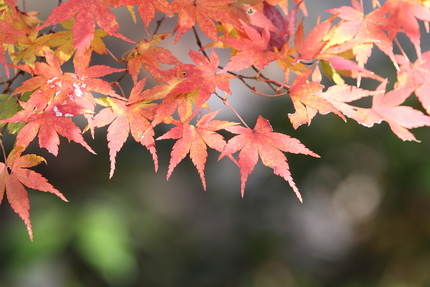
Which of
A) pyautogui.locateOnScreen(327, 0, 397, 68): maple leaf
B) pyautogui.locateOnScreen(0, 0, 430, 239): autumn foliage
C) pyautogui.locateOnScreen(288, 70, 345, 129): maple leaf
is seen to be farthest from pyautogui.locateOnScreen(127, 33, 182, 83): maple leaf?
pyautogui.locateOnScreen(327, 0, 397, 68): maple leaf

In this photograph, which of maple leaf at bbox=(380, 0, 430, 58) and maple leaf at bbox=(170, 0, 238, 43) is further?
maple leaf at bbox=(380, 0, 430, 58)

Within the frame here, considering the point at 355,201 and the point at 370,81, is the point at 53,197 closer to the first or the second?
the point at 355,201

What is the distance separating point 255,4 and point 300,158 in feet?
6.12

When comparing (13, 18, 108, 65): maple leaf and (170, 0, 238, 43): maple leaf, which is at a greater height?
(170, 0, 238, 43): maple leaf

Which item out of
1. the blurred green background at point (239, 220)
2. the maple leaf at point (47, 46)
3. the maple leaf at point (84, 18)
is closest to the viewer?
the maple leaf at point (84, 18)

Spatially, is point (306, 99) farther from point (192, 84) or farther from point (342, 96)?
point (192, 84)

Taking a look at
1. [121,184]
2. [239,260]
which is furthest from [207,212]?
[121,184]

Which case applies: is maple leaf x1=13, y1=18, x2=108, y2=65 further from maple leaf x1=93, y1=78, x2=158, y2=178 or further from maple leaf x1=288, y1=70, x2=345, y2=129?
maple leaf x1=288, y1=70, x2=345, y2=129

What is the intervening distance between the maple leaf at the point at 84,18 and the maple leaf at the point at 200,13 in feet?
0.35

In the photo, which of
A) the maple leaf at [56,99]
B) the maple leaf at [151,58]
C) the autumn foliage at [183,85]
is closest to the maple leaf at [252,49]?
the autumn foliage at [183,85]

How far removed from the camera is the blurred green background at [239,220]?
200 cm

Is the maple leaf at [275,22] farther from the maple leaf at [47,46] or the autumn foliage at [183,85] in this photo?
the maple leaf at [47,46]

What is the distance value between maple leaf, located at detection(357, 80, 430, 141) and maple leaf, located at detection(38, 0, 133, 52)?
472 mm

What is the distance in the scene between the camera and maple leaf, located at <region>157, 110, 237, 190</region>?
2.18 ft
